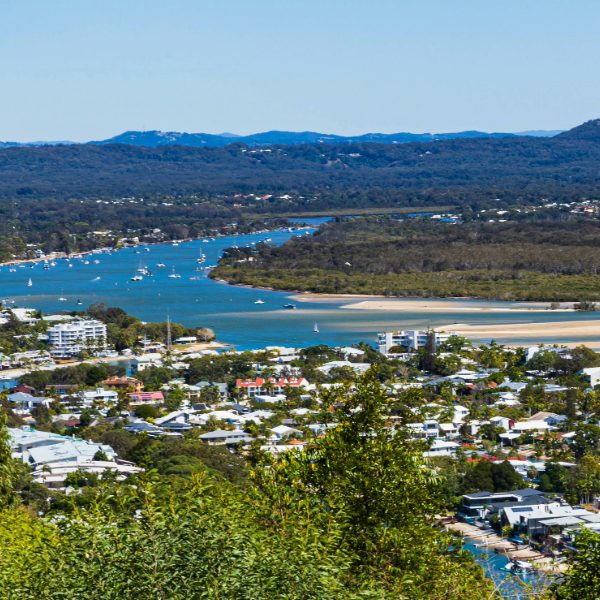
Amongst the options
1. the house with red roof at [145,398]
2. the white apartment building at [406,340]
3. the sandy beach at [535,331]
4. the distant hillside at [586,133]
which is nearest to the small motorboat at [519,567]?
the house with red roof at [145,398]

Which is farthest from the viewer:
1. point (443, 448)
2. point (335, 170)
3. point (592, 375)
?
point (335, 170)

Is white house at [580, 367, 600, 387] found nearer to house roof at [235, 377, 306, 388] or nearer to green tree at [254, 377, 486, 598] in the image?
house roof at [235, 377, 306, 388]

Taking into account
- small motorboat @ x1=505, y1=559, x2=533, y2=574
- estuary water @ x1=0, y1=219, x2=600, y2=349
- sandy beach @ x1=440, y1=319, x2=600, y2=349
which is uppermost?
small motorboat @ x1=505, y1=559, x2=533, y2=574

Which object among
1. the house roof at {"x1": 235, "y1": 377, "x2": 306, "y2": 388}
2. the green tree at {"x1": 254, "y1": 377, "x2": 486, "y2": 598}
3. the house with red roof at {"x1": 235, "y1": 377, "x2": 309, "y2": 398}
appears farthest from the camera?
the house roof at {"x1": 235, "y1": 377, "x2": 306, "y2": 388}

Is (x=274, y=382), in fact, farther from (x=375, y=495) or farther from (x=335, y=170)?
(x=335, y=170)

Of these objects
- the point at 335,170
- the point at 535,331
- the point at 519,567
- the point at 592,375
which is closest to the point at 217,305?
the point at 535,331

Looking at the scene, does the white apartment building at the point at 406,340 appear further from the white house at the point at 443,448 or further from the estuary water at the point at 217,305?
the white house at the point at 443,448

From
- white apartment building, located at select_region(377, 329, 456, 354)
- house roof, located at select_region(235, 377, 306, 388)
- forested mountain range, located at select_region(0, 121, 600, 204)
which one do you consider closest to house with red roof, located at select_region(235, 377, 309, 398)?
house roof, located at select_region(235, 377, 306, 388)
